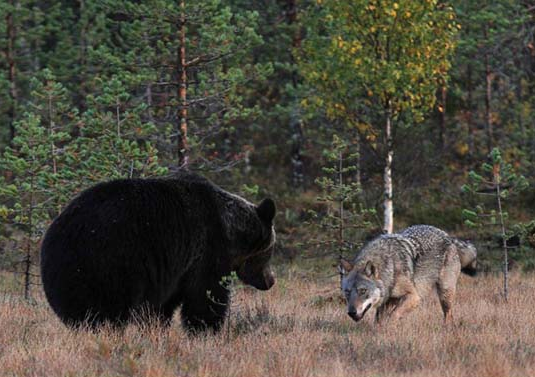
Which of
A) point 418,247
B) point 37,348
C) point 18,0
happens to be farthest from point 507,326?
point 18,0

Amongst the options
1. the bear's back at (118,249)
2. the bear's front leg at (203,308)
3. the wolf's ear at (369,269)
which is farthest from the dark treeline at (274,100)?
the bear's back at (118,249)

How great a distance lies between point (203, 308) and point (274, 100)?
869 inches

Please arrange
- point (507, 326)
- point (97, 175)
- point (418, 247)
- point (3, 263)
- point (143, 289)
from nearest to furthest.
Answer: point (143, 289), point (507, 326), point (418, 247), point (97, 175), point (3, 263)

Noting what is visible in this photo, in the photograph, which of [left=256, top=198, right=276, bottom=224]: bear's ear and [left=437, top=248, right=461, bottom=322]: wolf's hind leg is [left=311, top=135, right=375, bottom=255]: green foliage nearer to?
[left=437, top=248, right=461, bottom=322]: wolf's hind leg

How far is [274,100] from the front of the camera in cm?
3053

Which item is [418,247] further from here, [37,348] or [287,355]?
[37,348]

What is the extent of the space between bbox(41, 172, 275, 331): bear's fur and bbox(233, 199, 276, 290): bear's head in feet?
0.06

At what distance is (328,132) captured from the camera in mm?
27094

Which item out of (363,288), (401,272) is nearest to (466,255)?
(401,272)

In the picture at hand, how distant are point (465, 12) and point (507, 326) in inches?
703

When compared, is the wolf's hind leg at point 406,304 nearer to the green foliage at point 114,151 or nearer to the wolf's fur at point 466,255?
the wolf's fur at point 466,255

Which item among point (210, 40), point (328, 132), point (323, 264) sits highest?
point (210, 40)

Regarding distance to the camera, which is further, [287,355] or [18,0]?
[18,0]

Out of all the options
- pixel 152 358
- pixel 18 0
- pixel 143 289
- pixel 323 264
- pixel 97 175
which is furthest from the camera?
pixel 18 0
